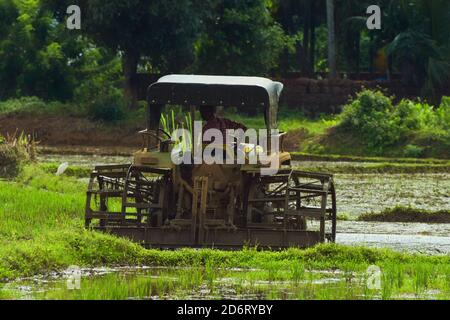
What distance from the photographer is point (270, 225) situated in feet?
53.1

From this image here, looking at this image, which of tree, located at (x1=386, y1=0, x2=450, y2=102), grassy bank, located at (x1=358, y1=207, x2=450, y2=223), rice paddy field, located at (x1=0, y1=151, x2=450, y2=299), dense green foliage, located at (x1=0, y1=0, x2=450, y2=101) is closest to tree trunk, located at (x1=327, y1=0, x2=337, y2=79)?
dense green foliage, located at (x1=0, y1=0, x2=450, y2=101)

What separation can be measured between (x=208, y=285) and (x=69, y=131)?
2640 centimetres

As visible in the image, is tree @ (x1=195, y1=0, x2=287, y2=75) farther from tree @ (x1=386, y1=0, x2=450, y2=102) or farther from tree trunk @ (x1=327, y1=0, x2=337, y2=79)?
tree @ (x1=386, y1=0, x2=450, y2=102)

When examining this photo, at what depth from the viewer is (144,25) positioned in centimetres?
3906

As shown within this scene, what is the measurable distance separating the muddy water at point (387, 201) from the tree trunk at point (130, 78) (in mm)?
7985

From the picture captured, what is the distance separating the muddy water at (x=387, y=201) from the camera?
17.7m

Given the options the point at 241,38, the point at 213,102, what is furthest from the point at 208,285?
the point at 241,38

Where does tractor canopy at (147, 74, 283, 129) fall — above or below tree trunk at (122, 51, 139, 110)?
above

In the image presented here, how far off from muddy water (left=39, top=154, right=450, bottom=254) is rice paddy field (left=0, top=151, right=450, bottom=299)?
0.04 m

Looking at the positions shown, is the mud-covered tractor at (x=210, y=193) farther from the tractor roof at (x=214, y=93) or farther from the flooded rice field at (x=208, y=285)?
the flooded rice field at (x=208, y=285)

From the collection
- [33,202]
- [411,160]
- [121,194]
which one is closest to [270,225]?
[121,194]

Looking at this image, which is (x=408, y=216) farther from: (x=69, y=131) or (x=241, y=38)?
(x=241, y=38)

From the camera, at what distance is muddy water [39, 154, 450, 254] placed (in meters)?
17.7
